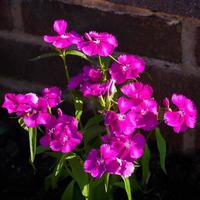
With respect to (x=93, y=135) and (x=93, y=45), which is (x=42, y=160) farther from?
(x=93, y=45)

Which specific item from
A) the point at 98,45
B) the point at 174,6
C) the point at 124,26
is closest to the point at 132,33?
the point at 124,26

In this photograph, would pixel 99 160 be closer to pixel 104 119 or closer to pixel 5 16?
pixel 104 119

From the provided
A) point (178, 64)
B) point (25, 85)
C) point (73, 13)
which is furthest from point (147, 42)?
point (25, 85)

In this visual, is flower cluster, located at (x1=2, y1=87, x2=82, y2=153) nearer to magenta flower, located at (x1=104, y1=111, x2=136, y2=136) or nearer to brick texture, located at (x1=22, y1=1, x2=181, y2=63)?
magenta flower, located at (x1=104, y1=111, x2=136, y2=136)

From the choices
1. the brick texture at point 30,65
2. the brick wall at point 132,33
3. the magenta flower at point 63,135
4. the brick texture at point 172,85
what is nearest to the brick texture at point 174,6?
the brick wall at point 132,33

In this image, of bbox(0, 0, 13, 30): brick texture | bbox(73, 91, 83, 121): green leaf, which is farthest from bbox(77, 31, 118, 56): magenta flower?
bbox(0, 0, 13, 30): brick texture

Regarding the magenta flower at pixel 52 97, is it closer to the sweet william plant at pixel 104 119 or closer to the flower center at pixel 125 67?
the sweet william plant at pixel 104 119
